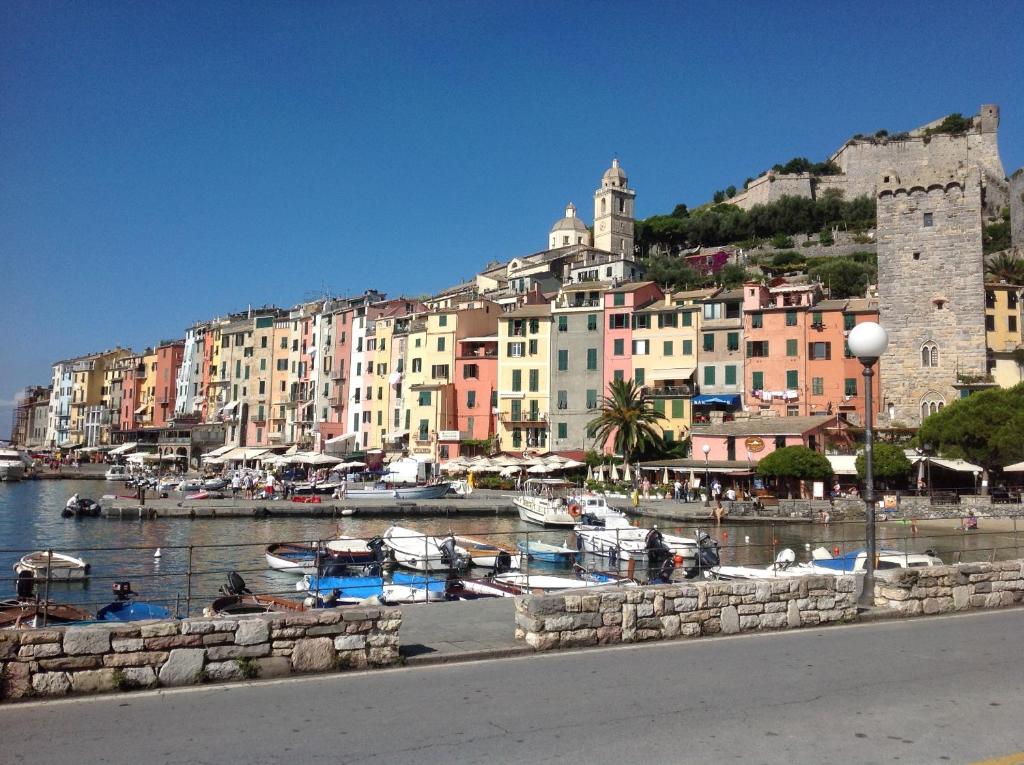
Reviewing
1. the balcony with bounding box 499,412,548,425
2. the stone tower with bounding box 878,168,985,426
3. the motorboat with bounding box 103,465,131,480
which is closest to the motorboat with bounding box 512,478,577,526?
the balcony with bounding box 499,412,548,425

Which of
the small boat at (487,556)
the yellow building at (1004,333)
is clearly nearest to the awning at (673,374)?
the yellow building at (1004,333)

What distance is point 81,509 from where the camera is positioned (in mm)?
47969

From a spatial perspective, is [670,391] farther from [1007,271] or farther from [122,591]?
[122,591]

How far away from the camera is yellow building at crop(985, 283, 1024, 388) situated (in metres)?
56.3

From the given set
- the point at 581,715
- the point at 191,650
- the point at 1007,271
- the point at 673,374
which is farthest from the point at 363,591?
the point at 1007,271

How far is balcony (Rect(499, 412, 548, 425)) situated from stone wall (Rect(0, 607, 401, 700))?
5827 centimetres

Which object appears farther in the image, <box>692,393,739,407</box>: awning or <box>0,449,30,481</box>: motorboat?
<box>0,449,30,481</box>: motorboat

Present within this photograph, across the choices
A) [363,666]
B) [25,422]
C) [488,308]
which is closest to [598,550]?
[363,666]

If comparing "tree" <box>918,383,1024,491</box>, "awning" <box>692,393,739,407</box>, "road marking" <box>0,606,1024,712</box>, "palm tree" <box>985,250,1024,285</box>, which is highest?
"palm tree" <box>985,250,1024,285</box>

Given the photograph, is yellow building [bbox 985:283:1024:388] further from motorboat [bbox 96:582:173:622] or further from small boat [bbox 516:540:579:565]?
motorboat [bbox 96:582:173:622]

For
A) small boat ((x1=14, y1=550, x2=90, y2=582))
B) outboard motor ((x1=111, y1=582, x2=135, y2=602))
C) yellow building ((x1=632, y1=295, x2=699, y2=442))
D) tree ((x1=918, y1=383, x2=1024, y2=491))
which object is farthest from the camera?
yellow building ((x1=632, y1=295, x2=699, y2=442))

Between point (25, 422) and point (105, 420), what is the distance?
145 feet

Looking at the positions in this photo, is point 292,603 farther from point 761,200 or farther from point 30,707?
→ point 761,200

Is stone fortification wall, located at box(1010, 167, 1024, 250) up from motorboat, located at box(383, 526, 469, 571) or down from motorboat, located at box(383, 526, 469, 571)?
up
